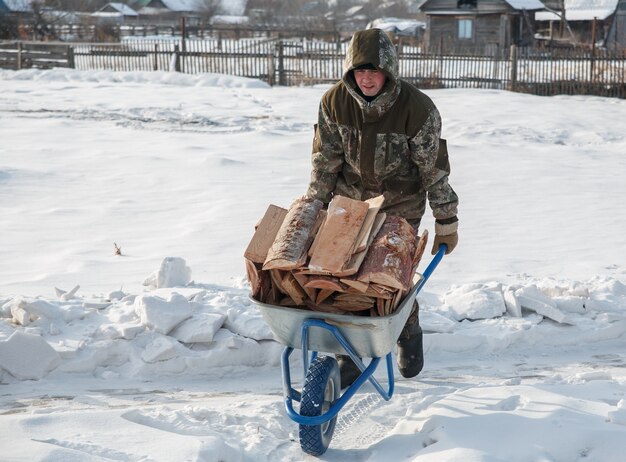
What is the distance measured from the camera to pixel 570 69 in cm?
2094

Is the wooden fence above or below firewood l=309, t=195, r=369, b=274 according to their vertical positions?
above

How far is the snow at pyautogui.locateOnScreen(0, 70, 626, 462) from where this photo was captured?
132 inches

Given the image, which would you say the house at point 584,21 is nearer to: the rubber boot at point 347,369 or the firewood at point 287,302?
the rubber boot at point 347,369

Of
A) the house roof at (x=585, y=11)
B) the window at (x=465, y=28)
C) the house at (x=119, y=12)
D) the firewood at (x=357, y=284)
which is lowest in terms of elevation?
the firewood at (x=357, y=284)

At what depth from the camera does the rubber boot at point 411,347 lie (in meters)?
4.07

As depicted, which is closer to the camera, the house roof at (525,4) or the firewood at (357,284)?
the firewood at (357,284)

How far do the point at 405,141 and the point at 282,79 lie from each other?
18074 millimetres

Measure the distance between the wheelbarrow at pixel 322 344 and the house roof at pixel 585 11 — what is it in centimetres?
4104

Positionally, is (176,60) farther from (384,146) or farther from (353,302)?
(353,302)

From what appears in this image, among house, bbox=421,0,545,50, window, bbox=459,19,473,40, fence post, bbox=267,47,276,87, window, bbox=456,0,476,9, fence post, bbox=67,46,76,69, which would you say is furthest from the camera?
window, bbox=459,19,473,40

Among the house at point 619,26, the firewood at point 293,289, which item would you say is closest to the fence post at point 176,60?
the firewood at point 293,289

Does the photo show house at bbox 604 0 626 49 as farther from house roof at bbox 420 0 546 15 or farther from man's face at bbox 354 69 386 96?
man's face at bbox 354 69 386 96

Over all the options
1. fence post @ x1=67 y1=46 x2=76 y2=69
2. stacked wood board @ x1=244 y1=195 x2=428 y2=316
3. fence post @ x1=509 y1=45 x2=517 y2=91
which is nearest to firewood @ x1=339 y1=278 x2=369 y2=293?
stacked wood board @ x1=244 y1=195 x2=428 y2=316

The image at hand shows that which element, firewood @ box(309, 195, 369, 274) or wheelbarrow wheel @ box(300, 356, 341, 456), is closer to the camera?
firewood @ box(309, 195, 369, 274)
